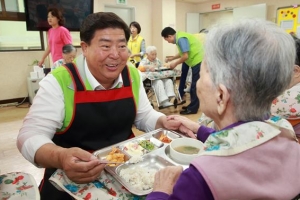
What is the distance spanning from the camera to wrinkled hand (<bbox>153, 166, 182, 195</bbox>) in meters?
0.68

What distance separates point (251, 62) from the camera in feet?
1.79

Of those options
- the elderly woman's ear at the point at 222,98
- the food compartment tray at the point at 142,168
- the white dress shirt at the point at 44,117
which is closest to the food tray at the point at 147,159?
the food compartment tray at the point at 142,168

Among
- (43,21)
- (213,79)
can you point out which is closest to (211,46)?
(213,79)

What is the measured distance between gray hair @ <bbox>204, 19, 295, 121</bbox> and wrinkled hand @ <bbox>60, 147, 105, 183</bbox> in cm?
49

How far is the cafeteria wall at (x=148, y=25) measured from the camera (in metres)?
4.68

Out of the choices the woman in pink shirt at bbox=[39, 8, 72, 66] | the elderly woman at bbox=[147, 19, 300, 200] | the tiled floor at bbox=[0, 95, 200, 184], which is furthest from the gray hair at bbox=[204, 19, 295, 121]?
the woman in pink shirt at bbox=[39, 8, 72, 66]

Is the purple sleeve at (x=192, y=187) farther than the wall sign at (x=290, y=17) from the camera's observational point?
No

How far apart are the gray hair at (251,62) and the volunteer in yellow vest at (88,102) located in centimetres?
67

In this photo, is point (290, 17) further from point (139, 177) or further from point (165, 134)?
point (139, 177)

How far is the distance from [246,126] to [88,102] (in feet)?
2.48

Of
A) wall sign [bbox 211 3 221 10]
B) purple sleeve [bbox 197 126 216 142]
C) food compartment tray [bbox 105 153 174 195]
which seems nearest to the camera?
food compartment tray [bbox 105 153 174 195]

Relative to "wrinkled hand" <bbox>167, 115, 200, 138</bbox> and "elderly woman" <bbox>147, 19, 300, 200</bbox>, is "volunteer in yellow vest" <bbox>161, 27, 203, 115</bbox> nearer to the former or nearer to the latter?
"wrinkled hand" <bbox>167, 115, 200, 138</bbox>

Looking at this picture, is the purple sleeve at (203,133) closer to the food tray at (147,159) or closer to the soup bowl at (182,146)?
the soup bowl at (182,146)

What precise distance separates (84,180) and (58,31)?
3638mm
